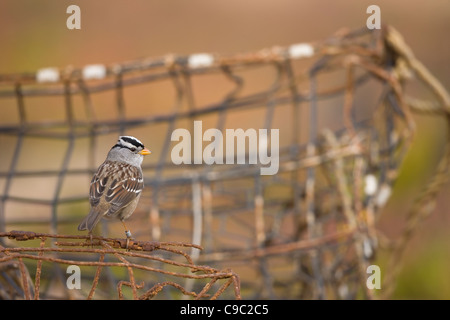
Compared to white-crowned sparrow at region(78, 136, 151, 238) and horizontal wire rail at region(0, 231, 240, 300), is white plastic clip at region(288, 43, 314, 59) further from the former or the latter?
horizontal wire rail at region(0, 231, 240, 300)

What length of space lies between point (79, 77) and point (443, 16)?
6971mm

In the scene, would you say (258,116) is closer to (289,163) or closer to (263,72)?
(263,72)

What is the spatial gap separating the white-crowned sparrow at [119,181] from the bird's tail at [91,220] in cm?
2

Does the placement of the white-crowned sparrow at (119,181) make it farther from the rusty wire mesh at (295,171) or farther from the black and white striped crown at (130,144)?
the rusty wire mesh at (295,171)

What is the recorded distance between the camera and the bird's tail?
147cm

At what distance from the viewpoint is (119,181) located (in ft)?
5.50

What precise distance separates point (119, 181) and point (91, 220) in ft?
0.50

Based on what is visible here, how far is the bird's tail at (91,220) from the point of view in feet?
4.84

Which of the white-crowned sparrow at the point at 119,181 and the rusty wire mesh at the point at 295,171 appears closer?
the white-crowned sparrow at the point at 119,181

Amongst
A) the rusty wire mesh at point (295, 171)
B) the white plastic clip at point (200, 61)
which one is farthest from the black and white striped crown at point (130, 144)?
the white plastic clip at point (200, 61)

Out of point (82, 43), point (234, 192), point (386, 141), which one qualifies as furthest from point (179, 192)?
point (82, 43)

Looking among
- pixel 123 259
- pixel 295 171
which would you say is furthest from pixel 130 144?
pixel 295 171

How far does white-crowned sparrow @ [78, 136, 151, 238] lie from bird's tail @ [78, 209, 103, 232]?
16mm

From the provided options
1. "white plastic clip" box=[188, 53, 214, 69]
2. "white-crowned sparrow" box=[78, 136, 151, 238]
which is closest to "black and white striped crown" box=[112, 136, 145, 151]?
"white-crowned sparrow" box=[78, 136, 151, 238]
